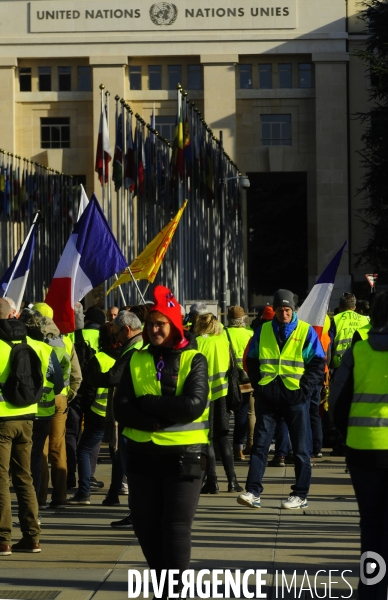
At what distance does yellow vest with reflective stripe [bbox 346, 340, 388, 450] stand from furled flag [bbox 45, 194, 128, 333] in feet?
20.9

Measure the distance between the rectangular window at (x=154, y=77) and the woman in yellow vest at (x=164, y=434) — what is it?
55484mm

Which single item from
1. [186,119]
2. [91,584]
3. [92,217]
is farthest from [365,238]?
[91,584]

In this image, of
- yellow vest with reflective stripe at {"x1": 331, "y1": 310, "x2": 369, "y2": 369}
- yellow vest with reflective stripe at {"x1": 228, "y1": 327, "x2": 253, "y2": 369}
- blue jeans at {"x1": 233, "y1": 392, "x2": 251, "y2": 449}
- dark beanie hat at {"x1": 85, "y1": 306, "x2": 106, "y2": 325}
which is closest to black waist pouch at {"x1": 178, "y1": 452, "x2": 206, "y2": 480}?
dark beanie hat at {"x1": 85, "y1": 306, "x2": 106, "y2": 325}

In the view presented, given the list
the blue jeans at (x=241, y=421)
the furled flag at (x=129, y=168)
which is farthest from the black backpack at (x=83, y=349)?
the furled flag at (x=129, y=168)

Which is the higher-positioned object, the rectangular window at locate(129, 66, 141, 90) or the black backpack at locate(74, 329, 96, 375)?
the rectangular window at locate(129, 66, 141, 90)

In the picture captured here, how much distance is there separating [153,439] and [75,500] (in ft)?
16.9

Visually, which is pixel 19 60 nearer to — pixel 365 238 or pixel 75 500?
pixel 365 238

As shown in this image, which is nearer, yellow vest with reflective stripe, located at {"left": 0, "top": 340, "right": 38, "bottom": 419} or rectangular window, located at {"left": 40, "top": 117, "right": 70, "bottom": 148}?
yellow vest with reflective stripe, located at {"left": 0, "top": 340, "right": 38, "bottom": 419}

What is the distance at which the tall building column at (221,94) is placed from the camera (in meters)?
59.5

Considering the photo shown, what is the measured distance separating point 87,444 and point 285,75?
2022 inches

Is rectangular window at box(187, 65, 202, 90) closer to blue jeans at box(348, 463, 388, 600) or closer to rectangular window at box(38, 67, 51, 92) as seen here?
rectangular window at box(38, 67, 51, 92)

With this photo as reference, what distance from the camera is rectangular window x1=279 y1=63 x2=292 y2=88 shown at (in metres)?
60.7

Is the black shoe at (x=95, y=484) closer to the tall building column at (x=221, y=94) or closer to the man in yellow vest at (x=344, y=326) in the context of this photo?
the man in yellow vest at (x=344, y=326)

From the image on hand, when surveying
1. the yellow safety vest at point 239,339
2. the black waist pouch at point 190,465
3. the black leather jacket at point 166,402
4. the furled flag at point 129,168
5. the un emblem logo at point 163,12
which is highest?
the un emblem logo at point 163,12
